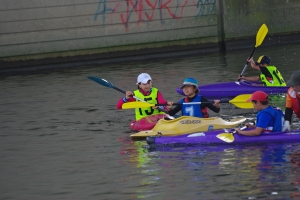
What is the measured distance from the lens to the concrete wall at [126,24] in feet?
88.7

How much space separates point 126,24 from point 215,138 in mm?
15930

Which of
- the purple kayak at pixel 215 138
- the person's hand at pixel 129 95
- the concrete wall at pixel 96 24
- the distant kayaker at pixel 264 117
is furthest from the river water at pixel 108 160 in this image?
the concrete wall at pixel 96 24

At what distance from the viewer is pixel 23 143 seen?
1435 centimetres

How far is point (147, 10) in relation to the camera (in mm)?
28562

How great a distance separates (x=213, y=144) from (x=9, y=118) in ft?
19.7

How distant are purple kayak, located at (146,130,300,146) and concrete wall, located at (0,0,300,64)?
14.5m

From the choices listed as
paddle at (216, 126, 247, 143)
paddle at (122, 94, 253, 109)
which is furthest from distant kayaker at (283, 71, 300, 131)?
paddle at (122, 94, 253, 109)

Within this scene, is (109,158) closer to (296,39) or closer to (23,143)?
(23,143)

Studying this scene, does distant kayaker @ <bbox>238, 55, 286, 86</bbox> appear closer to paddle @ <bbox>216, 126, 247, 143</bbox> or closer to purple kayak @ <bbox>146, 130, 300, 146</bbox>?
purple kayak @ <bbox>146, 130, 300, 146</bbox>

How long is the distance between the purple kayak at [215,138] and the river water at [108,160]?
0.37 feet

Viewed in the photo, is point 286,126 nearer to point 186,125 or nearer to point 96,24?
point 186,125

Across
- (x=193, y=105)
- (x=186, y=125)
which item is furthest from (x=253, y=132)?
(x=193, y=105)

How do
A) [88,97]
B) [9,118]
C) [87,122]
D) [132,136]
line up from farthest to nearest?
[88,97], [9,118], [87,122], [132,136]

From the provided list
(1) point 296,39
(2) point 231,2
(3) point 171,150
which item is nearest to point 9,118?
(3) point 171,150
